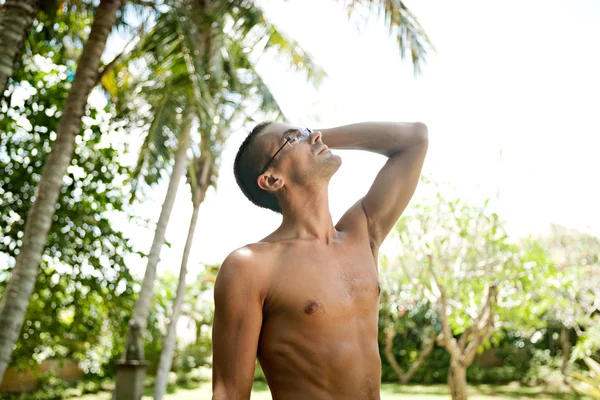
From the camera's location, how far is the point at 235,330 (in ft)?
4.86

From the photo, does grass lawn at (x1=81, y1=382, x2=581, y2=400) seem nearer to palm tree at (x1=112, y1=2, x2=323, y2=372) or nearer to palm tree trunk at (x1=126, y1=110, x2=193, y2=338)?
palm tree trunk at (x1=126, y1=110, x2=193, y2=338)

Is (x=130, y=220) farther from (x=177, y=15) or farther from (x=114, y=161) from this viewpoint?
(x=177, y=15)

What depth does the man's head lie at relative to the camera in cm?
178

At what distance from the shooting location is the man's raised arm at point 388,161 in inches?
75.2

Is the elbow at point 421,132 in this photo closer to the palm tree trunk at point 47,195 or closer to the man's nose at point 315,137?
the man's nose at point 315,137

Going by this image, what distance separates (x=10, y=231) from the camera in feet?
26.7

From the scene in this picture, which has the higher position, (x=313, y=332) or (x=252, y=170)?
(x=252, y=170)

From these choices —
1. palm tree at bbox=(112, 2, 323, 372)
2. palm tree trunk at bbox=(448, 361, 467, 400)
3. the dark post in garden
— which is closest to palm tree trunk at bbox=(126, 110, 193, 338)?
palm tree at bbox=(112, 2, 323, 372)

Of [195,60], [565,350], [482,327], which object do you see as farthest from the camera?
[565,350]

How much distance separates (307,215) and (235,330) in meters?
0.43

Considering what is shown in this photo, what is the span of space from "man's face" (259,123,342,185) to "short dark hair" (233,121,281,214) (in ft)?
0.13

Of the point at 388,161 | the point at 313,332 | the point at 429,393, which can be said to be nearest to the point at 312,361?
the point at 313,332

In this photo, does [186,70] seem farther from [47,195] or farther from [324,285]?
[324,285]

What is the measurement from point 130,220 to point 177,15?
3.01 meters
